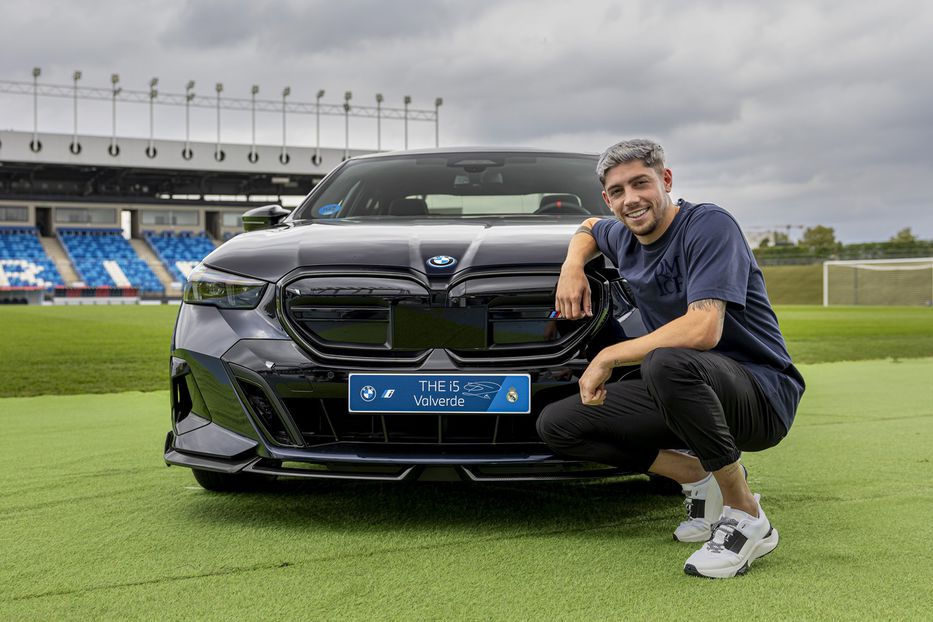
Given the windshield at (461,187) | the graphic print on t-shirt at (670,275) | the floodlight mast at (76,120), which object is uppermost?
the floodlight mast at (76,120)

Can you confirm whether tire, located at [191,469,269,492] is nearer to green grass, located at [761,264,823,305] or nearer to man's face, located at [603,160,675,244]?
man's face, located at [603,160,675,244]

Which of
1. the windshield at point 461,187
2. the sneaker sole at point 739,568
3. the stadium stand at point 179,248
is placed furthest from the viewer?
the stadium stand at point 179,248

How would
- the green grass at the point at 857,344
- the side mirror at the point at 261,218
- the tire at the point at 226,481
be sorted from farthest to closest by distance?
Answer: the green grass at the point at 857,344 → the side mirror at the point at 261,218 → the tire at the point at 226,481

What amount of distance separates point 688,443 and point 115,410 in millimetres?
5005

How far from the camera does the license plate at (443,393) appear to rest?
2818mm

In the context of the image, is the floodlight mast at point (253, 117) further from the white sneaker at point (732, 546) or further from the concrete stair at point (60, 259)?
the white sneaker at point (732, 546)

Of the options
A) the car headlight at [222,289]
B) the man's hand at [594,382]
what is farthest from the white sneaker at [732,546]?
the car headlight at [222,289]

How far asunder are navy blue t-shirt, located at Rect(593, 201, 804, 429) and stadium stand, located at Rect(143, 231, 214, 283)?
53.0 m

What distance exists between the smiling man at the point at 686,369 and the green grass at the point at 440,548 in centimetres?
18

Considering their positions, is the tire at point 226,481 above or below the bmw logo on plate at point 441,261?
below

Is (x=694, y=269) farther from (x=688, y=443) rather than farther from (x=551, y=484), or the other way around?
(x=551, y=484)

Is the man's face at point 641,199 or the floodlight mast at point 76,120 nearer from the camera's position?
the man's face at point 641,199

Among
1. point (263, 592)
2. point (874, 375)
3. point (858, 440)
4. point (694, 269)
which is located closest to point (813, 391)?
point (874, 375)

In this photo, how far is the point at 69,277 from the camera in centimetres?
5122
